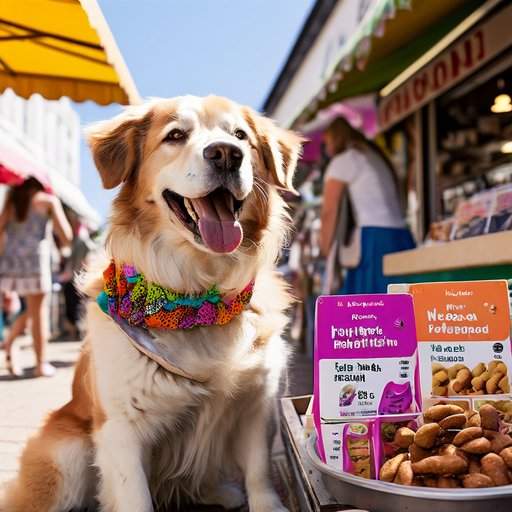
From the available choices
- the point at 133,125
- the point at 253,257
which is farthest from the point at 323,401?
the point at 133,125

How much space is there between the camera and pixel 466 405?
1458 millimetres

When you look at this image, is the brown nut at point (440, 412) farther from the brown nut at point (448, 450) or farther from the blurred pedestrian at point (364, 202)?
the blurred pedestrian at point (364, 202)

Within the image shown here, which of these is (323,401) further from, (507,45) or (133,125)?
(507,45)

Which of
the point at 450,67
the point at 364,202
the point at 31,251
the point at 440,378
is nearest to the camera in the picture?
the point at 440,378

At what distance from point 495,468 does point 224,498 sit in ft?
4.39

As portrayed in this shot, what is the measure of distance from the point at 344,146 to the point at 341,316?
3318 millimetres

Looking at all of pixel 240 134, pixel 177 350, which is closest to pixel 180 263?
pixel 177 350

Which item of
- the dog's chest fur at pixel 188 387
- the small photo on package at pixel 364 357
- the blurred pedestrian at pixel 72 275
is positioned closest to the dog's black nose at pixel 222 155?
the dog's chest fur at pixel 188 387

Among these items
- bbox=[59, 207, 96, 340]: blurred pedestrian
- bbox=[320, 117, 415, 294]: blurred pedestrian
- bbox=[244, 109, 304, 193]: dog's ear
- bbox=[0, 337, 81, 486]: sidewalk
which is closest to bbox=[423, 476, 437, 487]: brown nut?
bbox=[244, 109, 304, 193]: dog's ear

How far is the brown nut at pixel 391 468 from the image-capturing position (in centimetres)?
129

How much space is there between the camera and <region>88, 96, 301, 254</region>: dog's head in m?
1.96

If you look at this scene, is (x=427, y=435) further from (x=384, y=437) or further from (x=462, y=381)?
(x=462, y=381)

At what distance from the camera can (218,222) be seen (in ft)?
6.62

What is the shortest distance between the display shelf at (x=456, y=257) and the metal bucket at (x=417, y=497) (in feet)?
4.92
